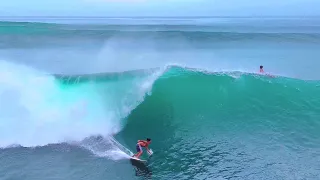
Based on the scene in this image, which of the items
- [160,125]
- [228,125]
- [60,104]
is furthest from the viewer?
[60,104]

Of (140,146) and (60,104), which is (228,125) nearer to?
(140,146)

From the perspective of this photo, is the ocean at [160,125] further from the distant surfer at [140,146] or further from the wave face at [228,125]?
the distant surfer at [140,146]

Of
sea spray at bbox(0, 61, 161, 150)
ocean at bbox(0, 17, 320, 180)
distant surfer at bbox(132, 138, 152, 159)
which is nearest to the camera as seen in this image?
ocean at bbox(0, 17, 320, 180)

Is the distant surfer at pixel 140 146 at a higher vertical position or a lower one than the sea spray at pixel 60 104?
lower

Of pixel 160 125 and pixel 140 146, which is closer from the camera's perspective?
pixel 140 146

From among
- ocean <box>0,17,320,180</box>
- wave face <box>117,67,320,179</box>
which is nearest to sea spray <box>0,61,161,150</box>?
ocean <box>0,17,320,180</box>

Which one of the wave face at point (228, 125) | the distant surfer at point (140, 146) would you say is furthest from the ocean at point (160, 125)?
the distant surfer at point (140, 146)

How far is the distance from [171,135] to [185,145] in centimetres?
108

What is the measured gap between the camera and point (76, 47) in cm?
4106

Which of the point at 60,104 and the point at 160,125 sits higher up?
the point at 60,104

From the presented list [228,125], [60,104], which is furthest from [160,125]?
[60,104]

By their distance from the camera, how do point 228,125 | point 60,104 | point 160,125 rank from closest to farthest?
point 228,125
point 160,125
point 60,104

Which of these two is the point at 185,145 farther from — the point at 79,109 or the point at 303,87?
the point at 303,87

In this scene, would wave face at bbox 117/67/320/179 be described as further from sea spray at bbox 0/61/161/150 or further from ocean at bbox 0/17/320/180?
sea spray at bbox 0/61/161/150
